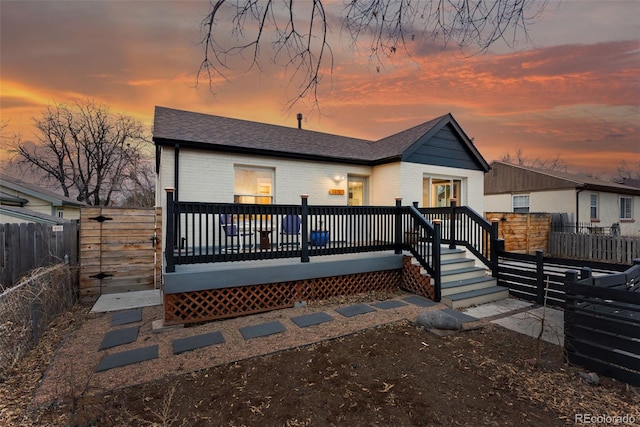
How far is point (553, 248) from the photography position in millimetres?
12766

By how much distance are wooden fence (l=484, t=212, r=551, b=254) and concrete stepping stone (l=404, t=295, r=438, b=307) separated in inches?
298

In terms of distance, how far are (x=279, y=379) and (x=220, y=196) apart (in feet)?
18.3

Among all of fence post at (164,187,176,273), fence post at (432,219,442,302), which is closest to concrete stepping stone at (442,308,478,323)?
fence post at (432,219,442,302)

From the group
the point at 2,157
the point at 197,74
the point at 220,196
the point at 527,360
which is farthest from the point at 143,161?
the point at 527,360

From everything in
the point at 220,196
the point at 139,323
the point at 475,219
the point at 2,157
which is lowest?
the point at 139,323

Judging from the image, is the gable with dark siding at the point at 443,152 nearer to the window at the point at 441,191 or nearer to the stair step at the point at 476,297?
the window at the point at 441,191

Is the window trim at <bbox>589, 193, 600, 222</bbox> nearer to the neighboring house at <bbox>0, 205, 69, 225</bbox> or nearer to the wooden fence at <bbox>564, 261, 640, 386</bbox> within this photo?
the wooden fence at <bbox>564, 261, 640, 386</bbox>

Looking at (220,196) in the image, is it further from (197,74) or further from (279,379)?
(279,379)

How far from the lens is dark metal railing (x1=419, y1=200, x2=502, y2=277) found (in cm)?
646

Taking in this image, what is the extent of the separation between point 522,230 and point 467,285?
8.25 meters

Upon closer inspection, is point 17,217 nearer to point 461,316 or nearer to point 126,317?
point 126,317

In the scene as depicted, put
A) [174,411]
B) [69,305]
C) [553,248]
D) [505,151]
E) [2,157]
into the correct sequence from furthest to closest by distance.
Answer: [505,151] → [2,157] → [553,248] → [69,305] → [174,411]

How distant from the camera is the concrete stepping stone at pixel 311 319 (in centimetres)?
449
